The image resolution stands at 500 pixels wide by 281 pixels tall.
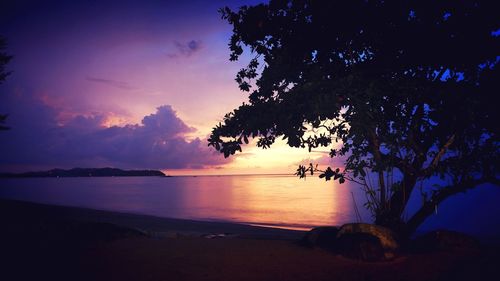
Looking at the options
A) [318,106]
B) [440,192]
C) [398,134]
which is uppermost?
[318,106]

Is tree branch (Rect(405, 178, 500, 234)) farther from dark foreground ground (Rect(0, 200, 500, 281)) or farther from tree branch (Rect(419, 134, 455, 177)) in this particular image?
dark foreground ground (Rect(0, 200, 500, 281))

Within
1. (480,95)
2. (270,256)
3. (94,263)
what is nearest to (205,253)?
(270,256)

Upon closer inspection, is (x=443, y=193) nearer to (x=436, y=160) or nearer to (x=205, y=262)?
(x=436, y=160)

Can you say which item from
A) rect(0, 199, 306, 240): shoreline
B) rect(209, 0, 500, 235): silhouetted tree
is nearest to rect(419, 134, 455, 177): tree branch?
rect(209, 0, 500, 235): silhouetted tree

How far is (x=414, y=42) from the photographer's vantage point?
839 centimetres

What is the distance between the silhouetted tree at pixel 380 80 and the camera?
811cm

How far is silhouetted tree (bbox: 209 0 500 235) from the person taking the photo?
8109 mm

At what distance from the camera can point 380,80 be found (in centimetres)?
827

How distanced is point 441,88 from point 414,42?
1380mm

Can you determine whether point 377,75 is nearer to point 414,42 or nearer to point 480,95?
point 414,42

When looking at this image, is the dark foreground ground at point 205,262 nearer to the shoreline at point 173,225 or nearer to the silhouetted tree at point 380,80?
the silhouetted tree at point 380,80

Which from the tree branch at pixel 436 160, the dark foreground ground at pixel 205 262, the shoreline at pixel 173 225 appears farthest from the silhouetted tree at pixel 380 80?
the shoreline at pixel 173 225

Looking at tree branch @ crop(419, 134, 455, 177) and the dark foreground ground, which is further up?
tree branch @ crop(419, 134, 455, 177)

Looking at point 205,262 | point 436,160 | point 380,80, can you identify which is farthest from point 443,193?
point 205,262
